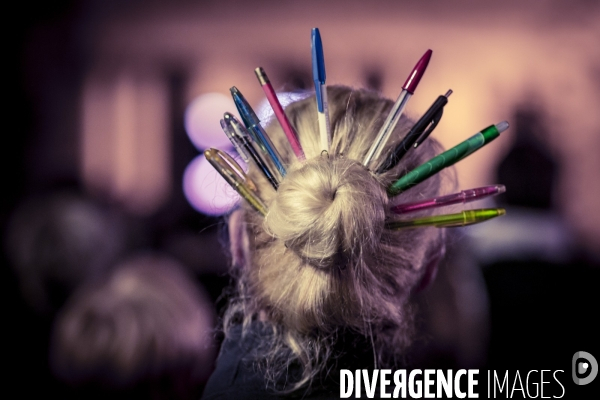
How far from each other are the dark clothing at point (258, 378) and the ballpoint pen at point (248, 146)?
8.9 inches

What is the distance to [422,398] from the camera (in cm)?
71

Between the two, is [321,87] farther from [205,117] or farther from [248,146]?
[205,117]

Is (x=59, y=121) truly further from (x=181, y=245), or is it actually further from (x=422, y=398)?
(x=422, y=398)

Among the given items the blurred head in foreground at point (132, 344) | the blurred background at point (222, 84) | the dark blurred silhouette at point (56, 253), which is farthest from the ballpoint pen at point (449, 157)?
the blurred background at point (222, 84)

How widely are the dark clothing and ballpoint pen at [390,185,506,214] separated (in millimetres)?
193

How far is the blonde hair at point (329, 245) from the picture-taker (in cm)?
52

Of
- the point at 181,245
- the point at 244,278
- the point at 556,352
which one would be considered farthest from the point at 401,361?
the point at 181,245

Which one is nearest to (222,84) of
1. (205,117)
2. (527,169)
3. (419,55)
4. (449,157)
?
(205,117)

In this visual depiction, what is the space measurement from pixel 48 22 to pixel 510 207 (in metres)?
2.89

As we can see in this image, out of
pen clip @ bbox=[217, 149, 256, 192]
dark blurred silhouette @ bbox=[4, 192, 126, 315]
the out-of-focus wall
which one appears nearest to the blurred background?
the out-of-focus wall

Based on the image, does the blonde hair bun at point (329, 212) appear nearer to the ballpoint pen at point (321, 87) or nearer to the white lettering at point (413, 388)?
the ballpoint pen at point (321, 87)

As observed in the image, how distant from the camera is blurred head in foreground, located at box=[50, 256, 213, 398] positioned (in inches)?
36.7

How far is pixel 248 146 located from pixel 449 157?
0.22 m

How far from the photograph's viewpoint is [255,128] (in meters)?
0.60
